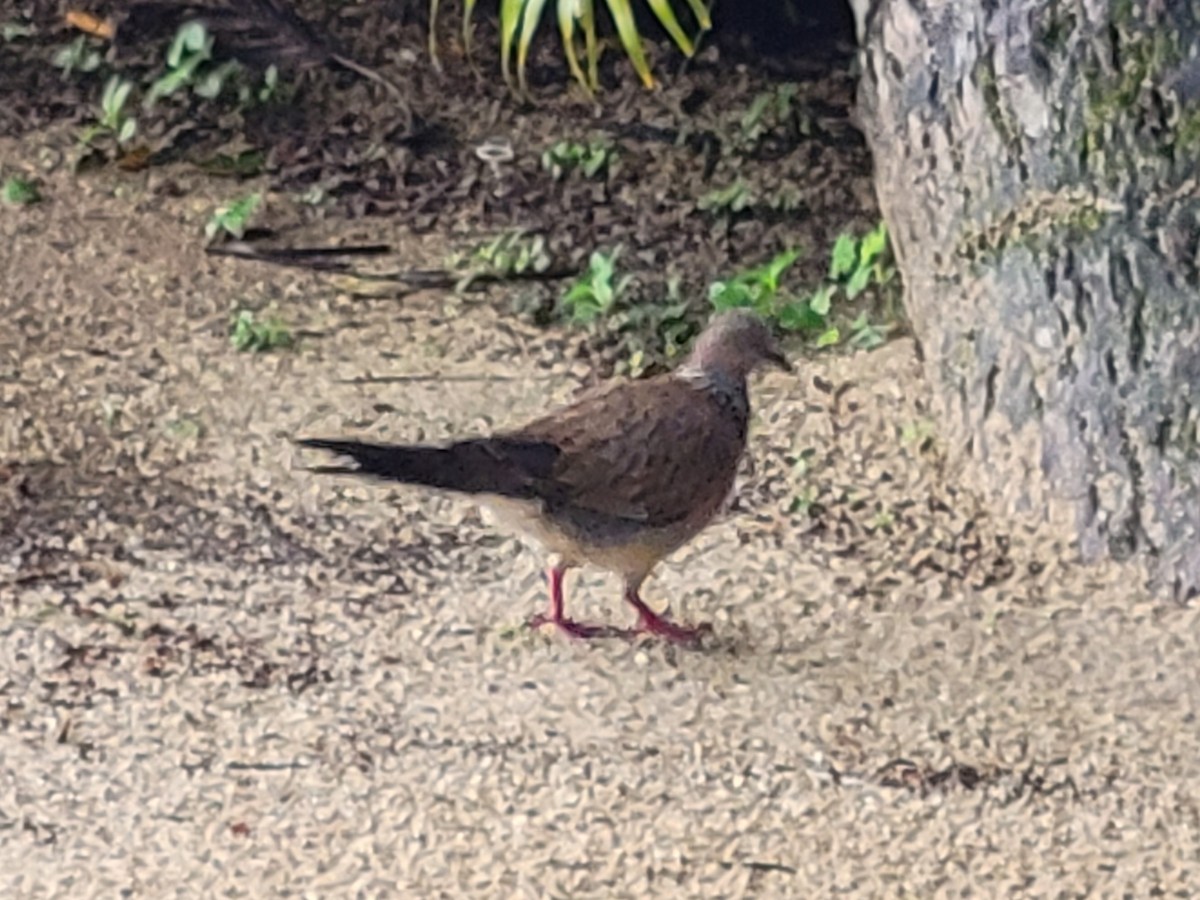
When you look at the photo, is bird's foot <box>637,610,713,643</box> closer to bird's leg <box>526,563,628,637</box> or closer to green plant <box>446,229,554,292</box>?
bird's leg <box>526,563,628,637</box>

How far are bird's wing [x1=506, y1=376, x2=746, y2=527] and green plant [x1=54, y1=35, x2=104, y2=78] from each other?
3.30m

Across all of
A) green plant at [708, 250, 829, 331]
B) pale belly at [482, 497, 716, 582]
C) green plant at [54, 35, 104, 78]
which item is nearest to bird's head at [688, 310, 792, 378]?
pale belly at [482, 497, 716, 582]

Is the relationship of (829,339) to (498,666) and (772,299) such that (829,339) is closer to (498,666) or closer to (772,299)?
(772,299)

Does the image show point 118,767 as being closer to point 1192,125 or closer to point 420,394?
point 420,394

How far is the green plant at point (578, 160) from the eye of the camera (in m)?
5.83

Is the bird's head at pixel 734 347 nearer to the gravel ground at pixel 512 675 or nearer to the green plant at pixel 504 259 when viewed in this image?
the gravel ground at pixel 512 675

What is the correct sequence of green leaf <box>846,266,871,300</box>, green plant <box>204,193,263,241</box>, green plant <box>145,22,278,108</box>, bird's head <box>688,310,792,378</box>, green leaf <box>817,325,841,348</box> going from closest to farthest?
bird's head <box>688,310,792,378</box> → green leaf <box>817,325,841,348</box> → green leaf <box>846,266,871,300</box> → green plant <box>204,193,263,241</box> → green plant <box>145,22,278,108</box>

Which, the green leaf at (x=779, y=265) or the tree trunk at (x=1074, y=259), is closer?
the tree trunk at (x=1074, y=259)

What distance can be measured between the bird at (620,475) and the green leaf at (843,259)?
143cm

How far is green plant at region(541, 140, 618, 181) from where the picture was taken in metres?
5.83

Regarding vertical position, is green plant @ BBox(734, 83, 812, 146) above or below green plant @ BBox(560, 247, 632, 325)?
above

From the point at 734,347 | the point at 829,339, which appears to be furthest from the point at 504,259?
the point at 734,347

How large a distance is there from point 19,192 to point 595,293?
184 centimetres

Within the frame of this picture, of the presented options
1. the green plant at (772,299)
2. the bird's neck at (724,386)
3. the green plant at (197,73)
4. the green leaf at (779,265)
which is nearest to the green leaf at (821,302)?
the green plant at (772,299)
